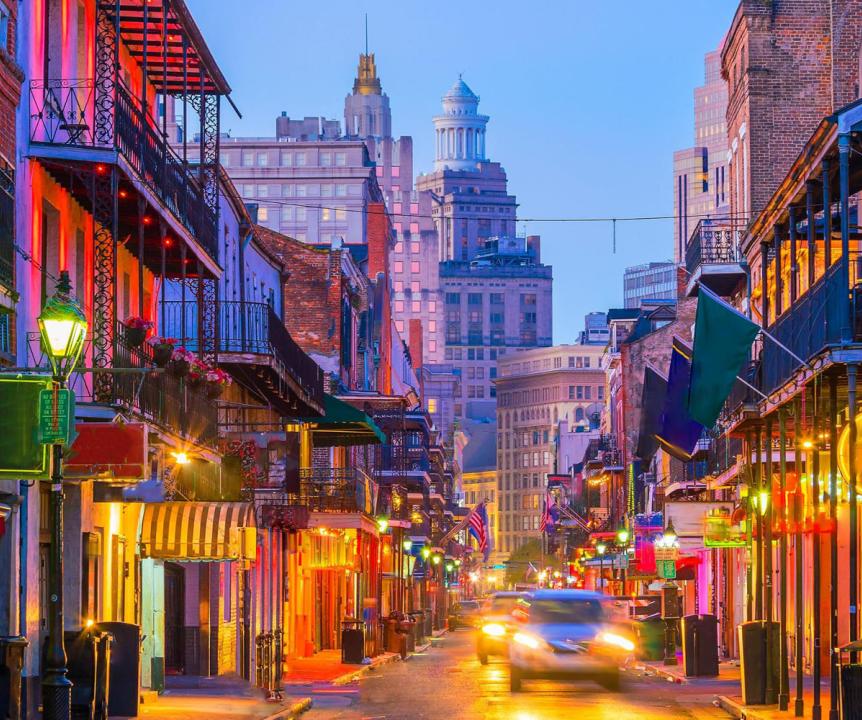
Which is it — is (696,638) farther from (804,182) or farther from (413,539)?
(413,539)

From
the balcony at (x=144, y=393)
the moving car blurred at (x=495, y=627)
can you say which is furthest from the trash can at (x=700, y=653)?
the balcony at (x=144, y=393)

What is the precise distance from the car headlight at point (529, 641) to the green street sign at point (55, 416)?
12819mm

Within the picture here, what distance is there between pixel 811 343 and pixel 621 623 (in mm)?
6822

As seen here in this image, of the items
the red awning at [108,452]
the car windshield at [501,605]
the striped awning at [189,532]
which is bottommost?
the car windshield at [501,605]

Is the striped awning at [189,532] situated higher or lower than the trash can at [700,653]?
higher

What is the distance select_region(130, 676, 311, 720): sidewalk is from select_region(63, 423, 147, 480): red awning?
12.2 feet

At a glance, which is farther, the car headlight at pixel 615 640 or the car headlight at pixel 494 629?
the car headlight at pixel 494 629

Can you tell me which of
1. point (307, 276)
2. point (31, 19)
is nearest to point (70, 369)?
point (31, 19)

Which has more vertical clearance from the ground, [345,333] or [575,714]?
[345,333]

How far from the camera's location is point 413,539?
9369 cm

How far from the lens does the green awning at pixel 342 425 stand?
46531 mm

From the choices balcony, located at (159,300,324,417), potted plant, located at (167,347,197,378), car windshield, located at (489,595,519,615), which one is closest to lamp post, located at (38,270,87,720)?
potted plant, located at (167,347,197,378)

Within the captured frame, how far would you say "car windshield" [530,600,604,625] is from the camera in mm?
29719

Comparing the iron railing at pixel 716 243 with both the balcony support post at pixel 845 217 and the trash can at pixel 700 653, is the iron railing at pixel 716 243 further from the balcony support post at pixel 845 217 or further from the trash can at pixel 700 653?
the balcony support post at pixel 845 217
